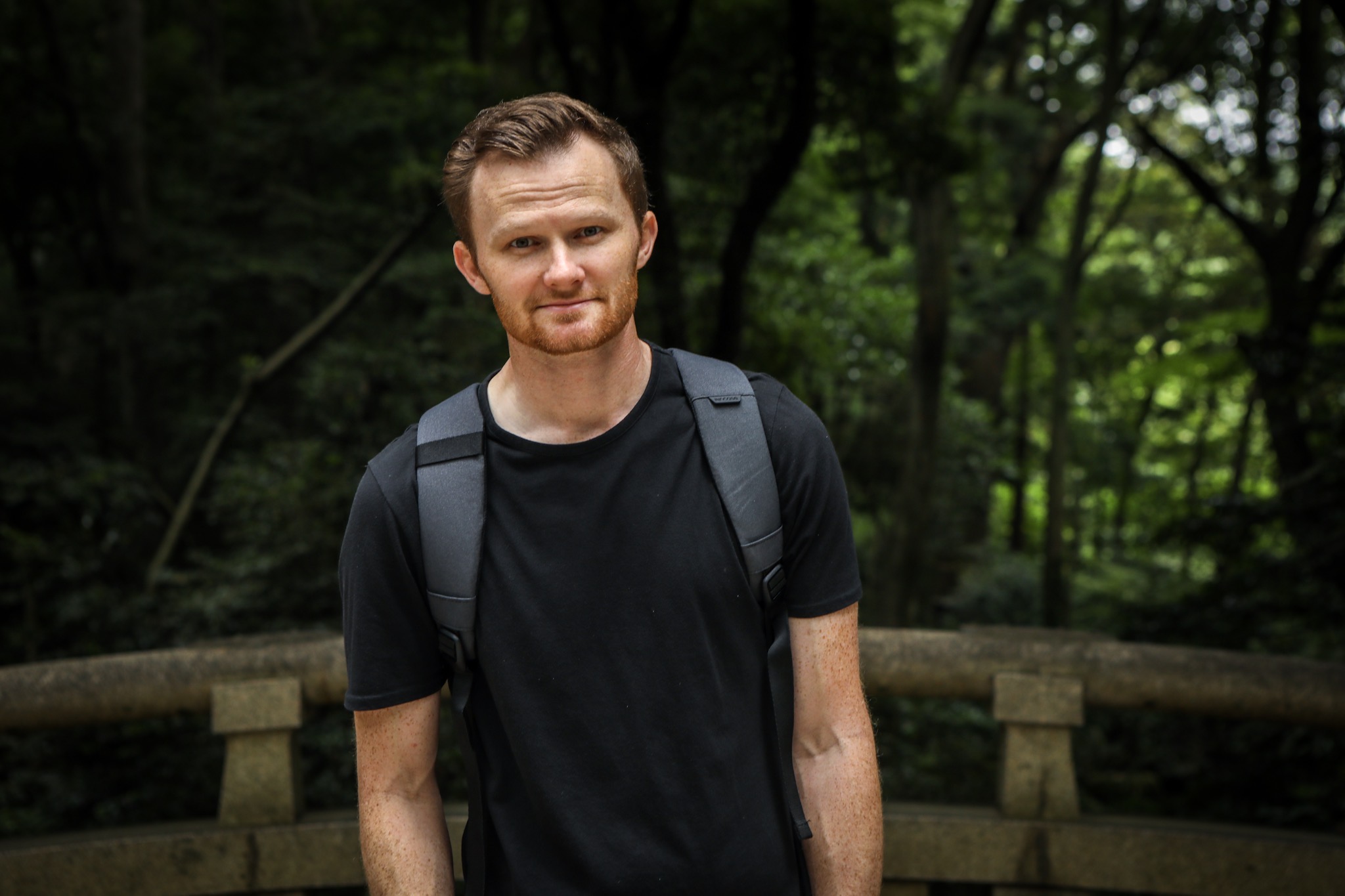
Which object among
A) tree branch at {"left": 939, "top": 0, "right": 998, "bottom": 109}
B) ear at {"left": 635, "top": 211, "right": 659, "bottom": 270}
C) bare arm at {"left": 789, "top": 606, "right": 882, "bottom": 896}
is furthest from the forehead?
tree branch at {"left": 939, "top": 0, "right": 998, "bottom": 109}

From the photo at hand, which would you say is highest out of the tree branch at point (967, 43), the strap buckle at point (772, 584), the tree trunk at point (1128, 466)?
the tree branch at point (967, 43)

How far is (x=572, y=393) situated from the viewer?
1730 millimetres

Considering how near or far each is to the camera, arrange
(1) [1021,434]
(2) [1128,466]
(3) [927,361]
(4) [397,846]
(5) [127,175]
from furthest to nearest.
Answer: (2) [1128,466] < (1) [1021,434] < (5) [127,175] < (3) [927,361] < (4) [397,846]

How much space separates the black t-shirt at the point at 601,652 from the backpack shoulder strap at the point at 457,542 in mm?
30

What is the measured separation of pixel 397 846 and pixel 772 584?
0.76 meters

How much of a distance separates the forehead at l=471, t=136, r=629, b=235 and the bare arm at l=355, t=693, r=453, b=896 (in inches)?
31.8

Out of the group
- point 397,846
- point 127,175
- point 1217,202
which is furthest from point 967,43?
point 397,846

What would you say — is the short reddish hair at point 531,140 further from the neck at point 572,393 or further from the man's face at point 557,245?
the neck at point 572,393

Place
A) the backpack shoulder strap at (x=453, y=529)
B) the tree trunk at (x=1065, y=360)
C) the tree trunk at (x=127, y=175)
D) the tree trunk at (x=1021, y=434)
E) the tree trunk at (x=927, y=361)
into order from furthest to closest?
the tree trunk at (x=1021, y=434)
the tree trunk at (x=1065, y=360)
the tree trunk at (x=927, y=361)
the tree trunk at (x=127, y=175)
the backpack shoulder strap at (x=453, y=529)

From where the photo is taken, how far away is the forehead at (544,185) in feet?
5.47

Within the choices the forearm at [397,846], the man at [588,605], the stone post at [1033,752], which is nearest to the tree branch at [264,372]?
the stone post at [1033,752]

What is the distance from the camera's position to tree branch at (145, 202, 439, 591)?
7.49 metres

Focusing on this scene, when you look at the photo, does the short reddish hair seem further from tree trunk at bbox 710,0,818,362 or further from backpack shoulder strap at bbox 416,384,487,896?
tree trunk at bbox 710,0,818,362

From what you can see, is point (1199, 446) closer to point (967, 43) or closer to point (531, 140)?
point (967, 43)
